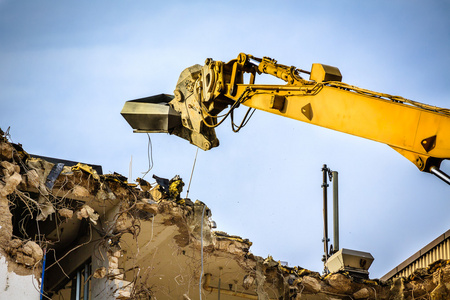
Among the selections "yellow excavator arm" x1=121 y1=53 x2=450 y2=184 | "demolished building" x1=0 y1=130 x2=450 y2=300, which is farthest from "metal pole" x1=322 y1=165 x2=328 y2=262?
"yellow excavator arm" x1=121 y1=53 x2=450 y2=184

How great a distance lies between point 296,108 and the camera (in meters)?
10.9

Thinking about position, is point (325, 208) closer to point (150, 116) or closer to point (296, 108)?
point (150, 116)

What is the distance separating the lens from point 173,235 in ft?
50.9

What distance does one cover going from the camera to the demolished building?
43.3 ft

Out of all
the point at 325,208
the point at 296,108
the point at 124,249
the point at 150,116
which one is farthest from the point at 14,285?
the point at 325,208

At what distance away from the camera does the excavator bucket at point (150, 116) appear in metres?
13.1

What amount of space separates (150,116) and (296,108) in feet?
11.0

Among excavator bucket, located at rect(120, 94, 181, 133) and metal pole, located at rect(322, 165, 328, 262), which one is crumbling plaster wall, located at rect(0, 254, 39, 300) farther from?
metal pole, located at rect(322, 165, 328, 262)

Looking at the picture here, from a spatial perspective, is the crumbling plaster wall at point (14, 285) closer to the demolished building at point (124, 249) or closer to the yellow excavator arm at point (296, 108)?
the demolished building at point (124, 249)

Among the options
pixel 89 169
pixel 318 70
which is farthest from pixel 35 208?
pixel 318 70

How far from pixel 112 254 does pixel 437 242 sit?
28.9ft

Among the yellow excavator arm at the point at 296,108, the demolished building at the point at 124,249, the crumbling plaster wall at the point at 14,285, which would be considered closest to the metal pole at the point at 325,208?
the demolished building at the point at 124,249

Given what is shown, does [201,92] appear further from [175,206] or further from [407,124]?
[407,124]

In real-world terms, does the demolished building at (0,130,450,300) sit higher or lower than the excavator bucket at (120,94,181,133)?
lower
